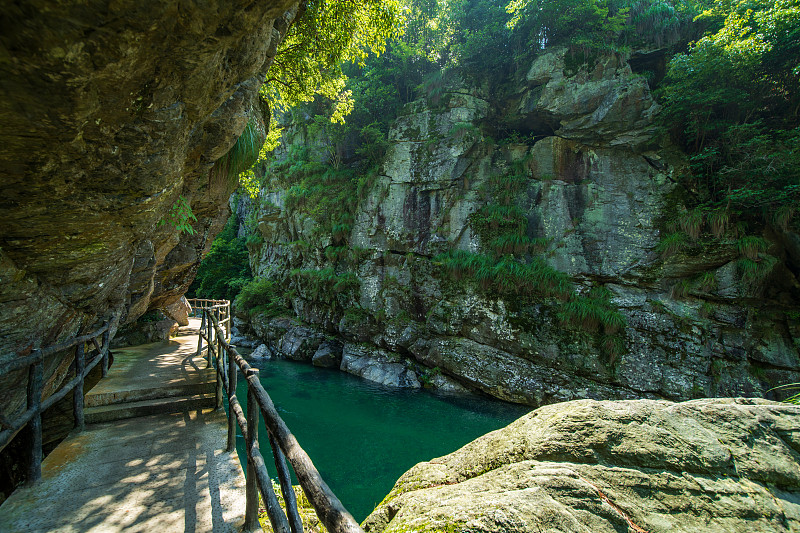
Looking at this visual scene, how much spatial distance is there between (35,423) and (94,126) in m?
2.75

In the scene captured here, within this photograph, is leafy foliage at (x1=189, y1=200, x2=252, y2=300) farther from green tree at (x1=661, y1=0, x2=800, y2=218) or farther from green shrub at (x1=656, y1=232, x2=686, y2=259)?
green tree at (x1=661, y1=0, x2=800, y2=218)

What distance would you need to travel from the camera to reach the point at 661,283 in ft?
33.9

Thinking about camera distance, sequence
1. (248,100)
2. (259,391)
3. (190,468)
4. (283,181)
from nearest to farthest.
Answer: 1. (259,391)
2. (190,468)
3. (248,100)
4. (283,181)

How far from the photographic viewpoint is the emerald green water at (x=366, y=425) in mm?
6668

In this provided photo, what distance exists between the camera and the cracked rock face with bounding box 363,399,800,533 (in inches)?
65.5

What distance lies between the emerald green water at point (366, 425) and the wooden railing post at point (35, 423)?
14.6 feet

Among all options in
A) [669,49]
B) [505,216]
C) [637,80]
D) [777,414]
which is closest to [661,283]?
[505,216]

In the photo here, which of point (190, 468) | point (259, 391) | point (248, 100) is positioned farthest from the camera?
point (248, 100)

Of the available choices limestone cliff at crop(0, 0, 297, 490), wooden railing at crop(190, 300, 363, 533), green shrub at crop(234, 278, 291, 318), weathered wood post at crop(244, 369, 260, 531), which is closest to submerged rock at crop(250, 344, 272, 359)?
green shrub at crop(234, 278, 291, 318)

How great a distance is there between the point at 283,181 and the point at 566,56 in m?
15.2

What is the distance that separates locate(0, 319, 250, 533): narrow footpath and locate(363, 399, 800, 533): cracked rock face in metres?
1.36

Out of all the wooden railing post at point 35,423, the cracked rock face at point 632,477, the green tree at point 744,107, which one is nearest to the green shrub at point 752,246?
the green tree at point 744,107

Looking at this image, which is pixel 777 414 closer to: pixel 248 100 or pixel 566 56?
pixel 248 100

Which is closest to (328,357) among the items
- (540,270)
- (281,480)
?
(540,270)
